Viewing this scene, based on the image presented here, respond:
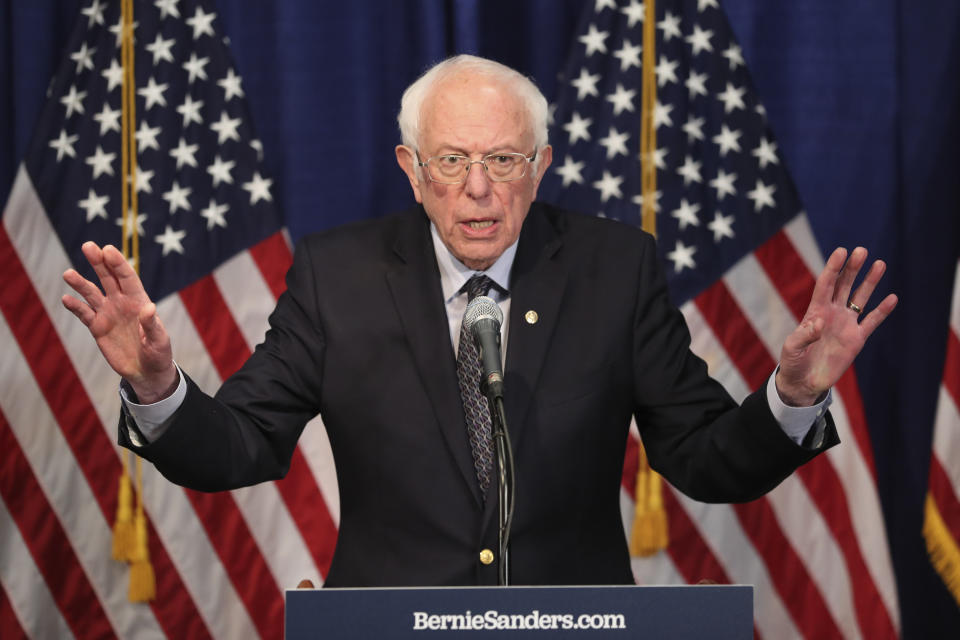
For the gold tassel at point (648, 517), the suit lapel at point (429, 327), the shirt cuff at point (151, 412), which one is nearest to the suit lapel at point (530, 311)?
the suit lapel at point (429, 327)

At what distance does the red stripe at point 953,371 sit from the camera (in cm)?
343

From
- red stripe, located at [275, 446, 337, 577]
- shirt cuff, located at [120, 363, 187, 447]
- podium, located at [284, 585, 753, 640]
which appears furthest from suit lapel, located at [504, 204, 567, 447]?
red stripe, located at [275, 446, 337, 577]

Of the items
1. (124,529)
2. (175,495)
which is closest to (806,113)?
(175,495)

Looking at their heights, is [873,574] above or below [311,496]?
below

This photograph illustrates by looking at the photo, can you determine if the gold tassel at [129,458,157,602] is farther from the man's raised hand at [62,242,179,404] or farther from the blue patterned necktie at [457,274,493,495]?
the man's raised hand at [62,242,179,404]

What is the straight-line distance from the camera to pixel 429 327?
2.24 meters

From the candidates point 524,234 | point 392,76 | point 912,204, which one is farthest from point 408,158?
point 912,204

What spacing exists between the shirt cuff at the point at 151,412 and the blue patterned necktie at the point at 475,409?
54cm

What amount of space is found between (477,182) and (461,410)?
Result: 1.41ft

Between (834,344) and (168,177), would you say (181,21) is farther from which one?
(834,344)

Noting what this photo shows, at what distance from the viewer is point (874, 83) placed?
3648 millimetres

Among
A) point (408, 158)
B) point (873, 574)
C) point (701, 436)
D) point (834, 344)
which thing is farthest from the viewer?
point (873, 574)

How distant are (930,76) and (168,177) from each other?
8.14 ft

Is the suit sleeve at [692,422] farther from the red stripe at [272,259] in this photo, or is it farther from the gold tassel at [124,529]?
the gold tassel at [124,529]
